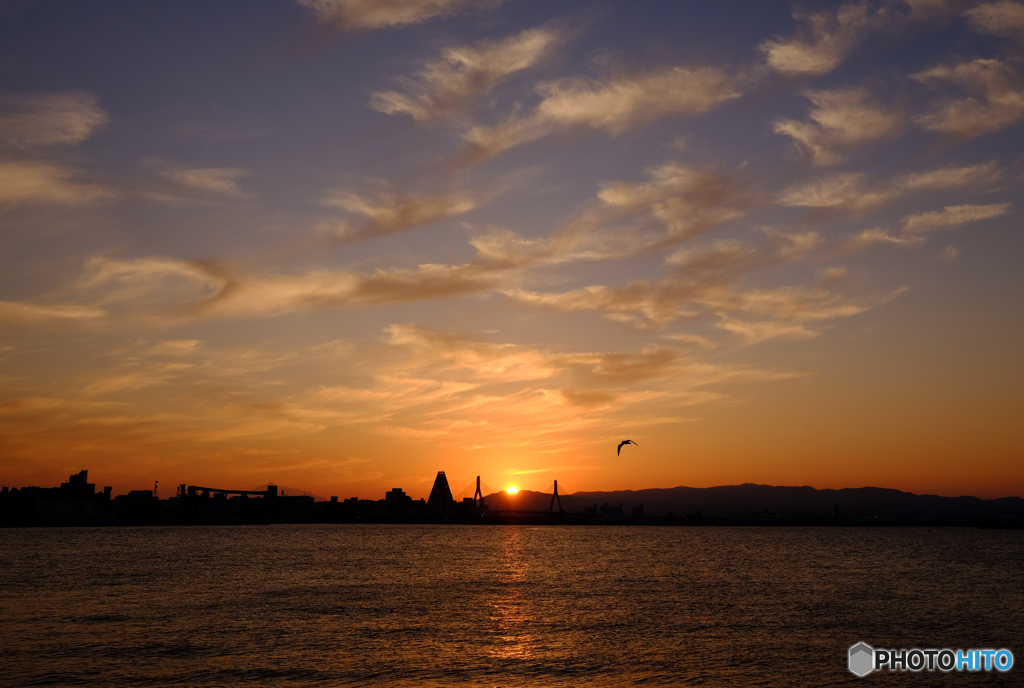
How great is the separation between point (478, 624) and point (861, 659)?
86.1 feet

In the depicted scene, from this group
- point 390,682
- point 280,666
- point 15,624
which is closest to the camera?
point 390,682

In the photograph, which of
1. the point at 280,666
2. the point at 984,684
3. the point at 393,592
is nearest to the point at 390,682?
the point at 280,666

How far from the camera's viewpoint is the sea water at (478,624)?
141 ft

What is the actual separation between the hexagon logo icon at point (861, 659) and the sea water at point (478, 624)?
2.83 ft

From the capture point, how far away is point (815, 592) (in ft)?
283

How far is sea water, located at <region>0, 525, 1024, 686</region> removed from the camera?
1687 inches

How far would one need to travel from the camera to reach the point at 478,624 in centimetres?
6003

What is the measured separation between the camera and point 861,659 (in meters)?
47.6

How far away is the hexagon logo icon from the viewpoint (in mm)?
44487

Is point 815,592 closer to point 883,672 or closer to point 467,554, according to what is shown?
point 883,672

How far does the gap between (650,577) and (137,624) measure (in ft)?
212

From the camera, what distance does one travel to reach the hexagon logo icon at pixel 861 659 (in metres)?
44.5

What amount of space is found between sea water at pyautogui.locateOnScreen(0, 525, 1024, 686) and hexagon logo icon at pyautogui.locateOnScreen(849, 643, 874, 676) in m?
0.86

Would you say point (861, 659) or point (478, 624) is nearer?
point (861, 659)
